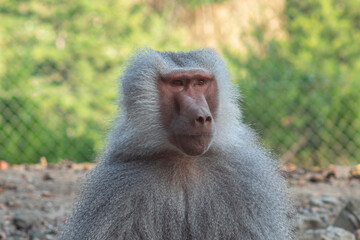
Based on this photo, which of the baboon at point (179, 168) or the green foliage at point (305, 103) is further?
the green foliage at point (305, 103)

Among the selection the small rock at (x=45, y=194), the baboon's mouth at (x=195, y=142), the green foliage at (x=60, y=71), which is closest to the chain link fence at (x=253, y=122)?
the green foliage at (x=60, y=71)

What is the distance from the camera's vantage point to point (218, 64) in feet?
Answer: 13.4

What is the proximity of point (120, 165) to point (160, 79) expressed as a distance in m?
0.64

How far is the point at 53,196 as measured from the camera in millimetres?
6965

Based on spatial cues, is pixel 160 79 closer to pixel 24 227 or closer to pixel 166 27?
pixel 24 227

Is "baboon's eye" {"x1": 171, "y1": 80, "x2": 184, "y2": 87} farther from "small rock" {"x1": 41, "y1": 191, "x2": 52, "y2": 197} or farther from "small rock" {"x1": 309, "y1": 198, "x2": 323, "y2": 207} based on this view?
"small rock" {"x1": 41, "y1": 191, "x2": 52, "y2": 197}

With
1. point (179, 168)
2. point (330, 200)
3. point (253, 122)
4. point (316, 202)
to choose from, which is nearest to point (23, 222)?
point (179, 168)

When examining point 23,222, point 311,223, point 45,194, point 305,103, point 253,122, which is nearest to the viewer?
point 23,222

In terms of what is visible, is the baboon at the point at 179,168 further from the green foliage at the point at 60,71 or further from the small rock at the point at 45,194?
the green foliage at the point at 60,71

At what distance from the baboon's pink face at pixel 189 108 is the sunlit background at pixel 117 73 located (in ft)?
18.5

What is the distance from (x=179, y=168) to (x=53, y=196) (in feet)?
11.7

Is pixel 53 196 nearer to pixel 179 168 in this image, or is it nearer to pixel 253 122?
pixel 179 168

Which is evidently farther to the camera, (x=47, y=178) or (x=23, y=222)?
(x=47, y=178)

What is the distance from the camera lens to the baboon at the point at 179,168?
3.61 m
